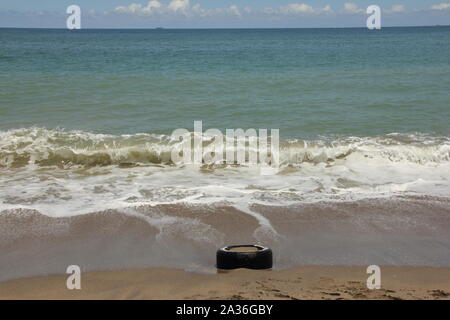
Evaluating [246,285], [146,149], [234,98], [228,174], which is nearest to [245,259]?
[246,285]

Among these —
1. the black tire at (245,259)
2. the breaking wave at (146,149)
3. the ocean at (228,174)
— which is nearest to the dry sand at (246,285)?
the black tire at (245,259)

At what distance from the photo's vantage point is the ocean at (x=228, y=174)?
683cm

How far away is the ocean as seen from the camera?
22.4 ft

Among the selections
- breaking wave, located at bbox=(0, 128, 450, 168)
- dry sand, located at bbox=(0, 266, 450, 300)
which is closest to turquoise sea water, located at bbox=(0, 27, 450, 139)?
breaking wave, located at bbox=(0, 128, 450, 168)

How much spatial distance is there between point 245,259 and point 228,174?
172 inches

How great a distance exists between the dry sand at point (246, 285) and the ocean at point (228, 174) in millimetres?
303

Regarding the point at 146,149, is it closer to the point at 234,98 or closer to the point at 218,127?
the point at 218,127

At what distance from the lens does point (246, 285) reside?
5.35m

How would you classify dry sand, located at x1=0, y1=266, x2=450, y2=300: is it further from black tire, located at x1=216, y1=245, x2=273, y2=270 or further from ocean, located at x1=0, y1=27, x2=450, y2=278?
ocean, located at x1=0, y1=27, x2=450, y2=278

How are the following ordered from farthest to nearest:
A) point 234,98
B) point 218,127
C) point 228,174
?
1. point 234,98
2. point 218,127
3. point 228,174

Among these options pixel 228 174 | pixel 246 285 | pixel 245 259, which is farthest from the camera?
pixel 228 174

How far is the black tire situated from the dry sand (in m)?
0.10
